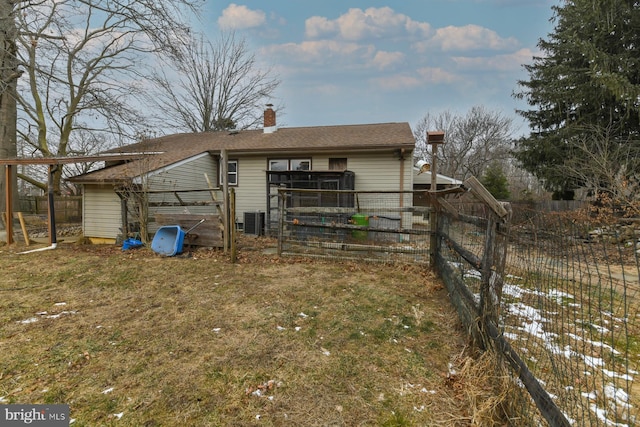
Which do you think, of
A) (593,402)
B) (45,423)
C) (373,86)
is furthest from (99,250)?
(373,86)

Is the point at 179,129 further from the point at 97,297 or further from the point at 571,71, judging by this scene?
the point at 571,71

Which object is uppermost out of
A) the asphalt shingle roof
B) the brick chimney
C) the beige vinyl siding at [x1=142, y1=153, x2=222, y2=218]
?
the brick chimney

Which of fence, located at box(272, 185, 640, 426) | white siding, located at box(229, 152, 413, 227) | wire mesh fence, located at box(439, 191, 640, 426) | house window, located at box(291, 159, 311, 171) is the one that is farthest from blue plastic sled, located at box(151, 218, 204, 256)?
wire mesh fence, located at box(439, 191, 640, 426)

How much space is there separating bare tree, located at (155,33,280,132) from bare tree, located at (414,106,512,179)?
1684 centimetres

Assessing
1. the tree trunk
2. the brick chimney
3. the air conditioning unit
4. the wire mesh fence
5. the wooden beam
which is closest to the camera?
the wire mesh fence

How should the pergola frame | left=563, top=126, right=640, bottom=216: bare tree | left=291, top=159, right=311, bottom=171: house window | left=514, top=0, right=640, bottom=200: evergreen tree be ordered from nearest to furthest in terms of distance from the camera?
the pergola frame
left=563, top=126, right=640, bottom=216: bare tree
left=291, top=159, right=311, bottom=171: house window
left=514, top=0, right=640, bottom=200: evergreen tree

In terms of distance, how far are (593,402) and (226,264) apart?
5823 millimetres

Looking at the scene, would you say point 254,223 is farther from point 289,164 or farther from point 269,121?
point 269,121

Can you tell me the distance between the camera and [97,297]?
4371mm

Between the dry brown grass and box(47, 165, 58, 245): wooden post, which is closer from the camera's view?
the dry brown grass

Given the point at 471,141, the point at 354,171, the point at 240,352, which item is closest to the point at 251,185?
the point at 354,171

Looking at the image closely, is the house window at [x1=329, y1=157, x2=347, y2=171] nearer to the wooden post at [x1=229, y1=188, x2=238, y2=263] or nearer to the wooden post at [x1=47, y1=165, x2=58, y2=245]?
the wooden post at [x1=229, y1=188, x2=238, y2=263]

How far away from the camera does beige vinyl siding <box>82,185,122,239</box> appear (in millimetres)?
9086

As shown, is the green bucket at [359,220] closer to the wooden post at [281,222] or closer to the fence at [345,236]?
the fence at [345,236]
